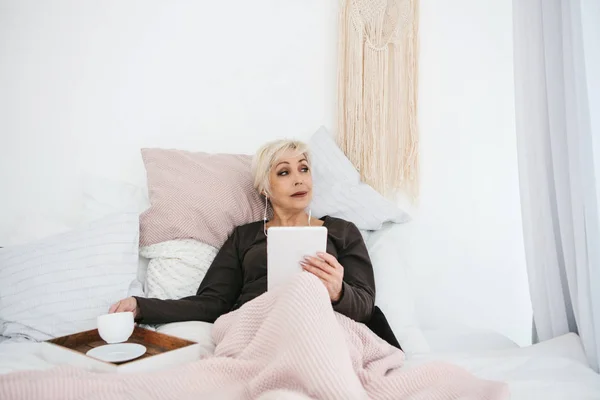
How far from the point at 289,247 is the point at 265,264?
398 millimetres

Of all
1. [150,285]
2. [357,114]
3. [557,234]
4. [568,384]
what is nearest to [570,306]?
[557,234]

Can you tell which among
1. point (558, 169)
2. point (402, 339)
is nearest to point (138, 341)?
point (402, 339)

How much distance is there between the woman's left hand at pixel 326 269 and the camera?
3.80ft

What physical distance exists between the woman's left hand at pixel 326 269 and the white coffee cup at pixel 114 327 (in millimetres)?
428

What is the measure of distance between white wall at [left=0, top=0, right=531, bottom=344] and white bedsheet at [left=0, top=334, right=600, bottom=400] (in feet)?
2.20

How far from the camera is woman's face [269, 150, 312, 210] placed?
5.35 feet

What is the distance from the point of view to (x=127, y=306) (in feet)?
4.32

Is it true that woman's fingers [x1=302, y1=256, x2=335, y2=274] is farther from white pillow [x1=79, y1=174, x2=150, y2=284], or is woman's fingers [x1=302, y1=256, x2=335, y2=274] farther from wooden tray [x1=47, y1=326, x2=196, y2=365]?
white pillow [x1=79, y1=174, x2=150, y2=284]

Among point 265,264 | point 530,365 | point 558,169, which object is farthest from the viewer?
point 265,264

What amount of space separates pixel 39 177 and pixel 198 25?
89cm

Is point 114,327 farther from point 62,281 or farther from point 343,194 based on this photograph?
point 343,194

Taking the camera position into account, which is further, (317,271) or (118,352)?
(317,271)

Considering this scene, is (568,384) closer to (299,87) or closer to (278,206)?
(278,206)

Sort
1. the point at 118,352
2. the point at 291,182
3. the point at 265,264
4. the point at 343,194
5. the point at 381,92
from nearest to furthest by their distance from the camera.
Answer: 1. the point at 118,352
2. the point at 265,264
3. the point at 291,182
4. the point at 343,194
5. the point at 381,92
